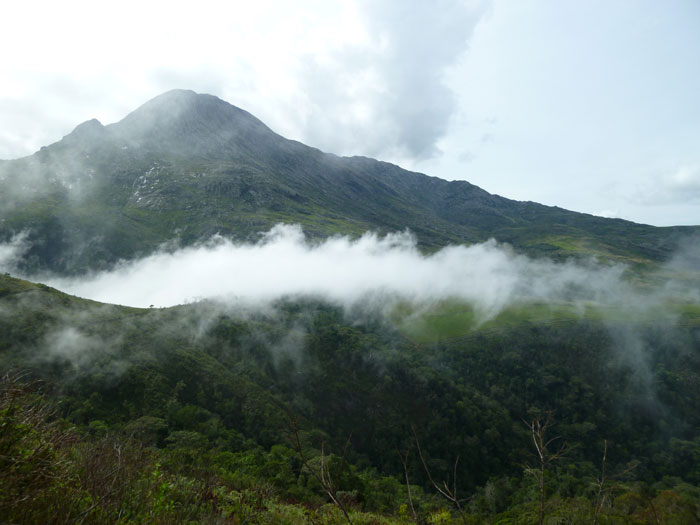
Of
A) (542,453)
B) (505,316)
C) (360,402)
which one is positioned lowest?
(360,402)

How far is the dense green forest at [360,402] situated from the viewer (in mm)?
32688

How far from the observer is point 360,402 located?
11662cm

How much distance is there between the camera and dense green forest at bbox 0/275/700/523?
1287 inches

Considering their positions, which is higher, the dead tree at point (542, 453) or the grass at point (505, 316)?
the dead tree at point (542, 453)

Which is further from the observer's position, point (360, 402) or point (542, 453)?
point (360, 402)

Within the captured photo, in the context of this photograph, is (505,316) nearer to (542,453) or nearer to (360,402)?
(360,402)

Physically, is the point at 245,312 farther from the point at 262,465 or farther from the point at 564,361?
the point at 564,361

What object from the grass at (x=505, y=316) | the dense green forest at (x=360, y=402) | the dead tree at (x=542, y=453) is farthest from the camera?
the grass at (x=505, y=316)

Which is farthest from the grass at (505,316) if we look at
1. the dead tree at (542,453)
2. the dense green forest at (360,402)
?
the dead tree at (542,453)

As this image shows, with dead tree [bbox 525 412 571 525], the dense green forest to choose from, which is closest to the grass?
the dense green forest

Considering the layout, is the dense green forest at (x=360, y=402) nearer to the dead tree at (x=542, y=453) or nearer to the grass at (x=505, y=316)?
the grass at (x=505, y=316)

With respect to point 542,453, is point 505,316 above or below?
below

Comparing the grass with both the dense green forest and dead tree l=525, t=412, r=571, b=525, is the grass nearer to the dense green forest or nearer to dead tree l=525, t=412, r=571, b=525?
the dense green forest

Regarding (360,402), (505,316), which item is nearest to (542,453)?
(360,402)
